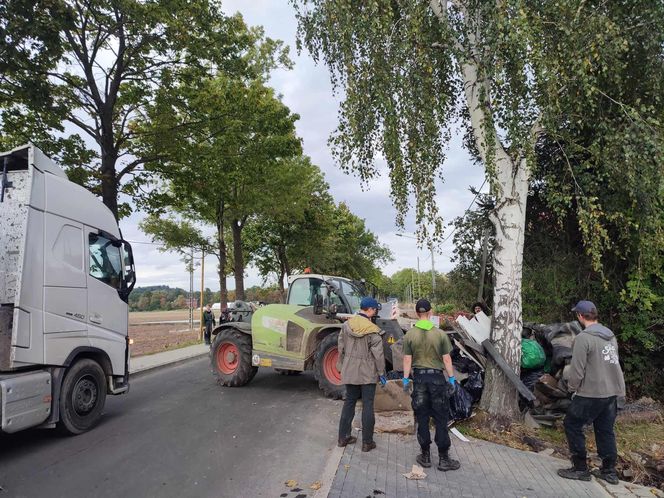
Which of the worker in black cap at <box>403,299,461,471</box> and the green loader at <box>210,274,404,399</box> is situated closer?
the worker in black cap at <box>403,299,461,471</box>

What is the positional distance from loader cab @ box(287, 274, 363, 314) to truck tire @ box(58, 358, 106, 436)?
4.02 metres

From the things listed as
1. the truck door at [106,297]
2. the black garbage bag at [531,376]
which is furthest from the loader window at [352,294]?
the truck door at [106,297]

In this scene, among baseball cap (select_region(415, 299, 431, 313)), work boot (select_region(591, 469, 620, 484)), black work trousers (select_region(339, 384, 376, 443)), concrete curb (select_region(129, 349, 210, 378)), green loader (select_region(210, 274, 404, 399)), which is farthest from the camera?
concrete curb (select_region(129, 349, 210, 378))

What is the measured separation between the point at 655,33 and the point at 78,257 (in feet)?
27.2

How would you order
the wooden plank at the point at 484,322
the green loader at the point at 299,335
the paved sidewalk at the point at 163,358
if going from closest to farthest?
the wooden plank at the point at 484,322 → the green loader at the point at 299,335 → the paved sidewalk at the point at 163,358

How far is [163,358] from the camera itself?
46.1 feet

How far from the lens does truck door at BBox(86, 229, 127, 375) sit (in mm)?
6520

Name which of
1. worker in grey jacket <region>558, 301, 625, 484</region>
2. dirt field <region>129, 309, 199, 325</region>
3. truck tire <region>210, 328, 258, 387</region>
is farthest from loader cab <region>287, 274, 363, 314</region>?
dirt field <region>129, 309, 199, 325</region>

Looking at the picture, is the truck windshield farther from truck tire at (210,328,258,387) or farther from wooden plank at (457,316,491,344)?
wooden plank at (457,316,491,344)

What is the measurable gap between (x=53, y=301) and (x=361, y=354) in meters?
4.04

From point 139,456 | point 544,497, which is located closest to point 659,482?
point 544,497

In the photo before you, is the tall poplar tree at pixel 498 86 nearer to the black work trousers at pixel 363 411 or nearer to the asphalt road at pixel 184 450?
the black work trousers at pixel 363 411

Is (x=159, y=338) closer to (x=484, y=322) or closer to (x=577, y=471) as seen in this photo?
(x=484, y=322)

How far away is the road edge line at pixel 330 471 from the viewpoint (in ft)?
13.7
